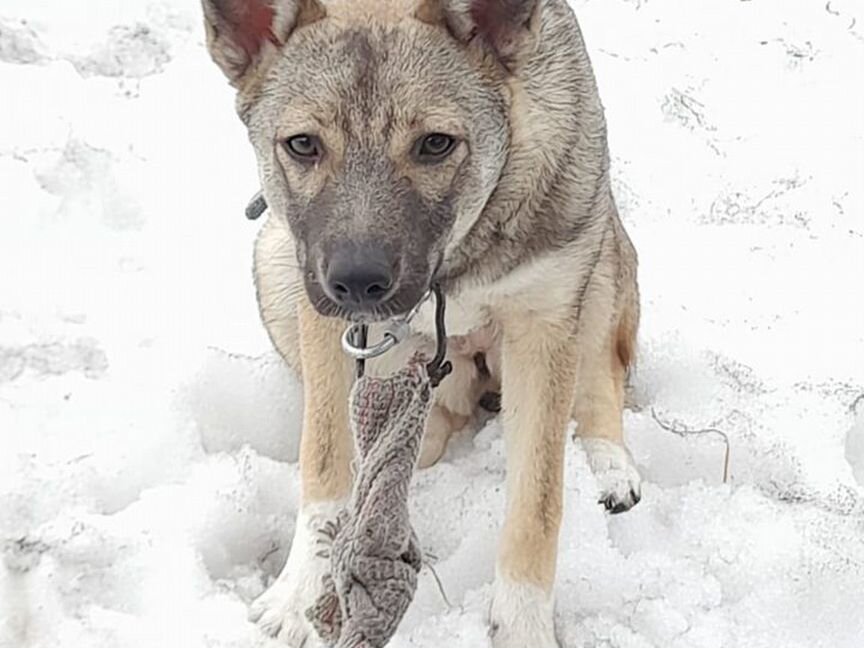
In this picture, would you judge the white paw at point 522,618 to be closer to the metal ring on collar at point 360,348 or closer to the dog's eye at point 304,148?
the metal ring on collar at point 360,348

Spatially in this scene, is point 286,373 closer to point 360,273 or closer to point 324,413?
point 324,413

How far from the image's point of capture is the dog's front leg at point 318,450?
3355mm

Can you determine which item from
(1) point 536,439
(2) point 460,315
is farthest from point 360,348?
(1) point 536,439

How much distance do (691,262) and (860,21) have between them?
7.27 feet

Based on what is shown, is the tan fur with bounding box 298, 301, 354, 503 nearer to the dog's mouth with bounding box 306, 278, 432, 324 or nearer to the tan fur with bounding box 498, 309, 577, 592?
the tan fur with bounding box 498, 309, 577, 592

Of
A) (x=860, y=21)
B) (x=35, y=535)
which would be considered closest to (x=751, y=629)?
(x=35, y=535)

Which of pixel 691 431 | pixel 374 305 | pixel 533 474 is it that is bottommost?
pixel 691 431

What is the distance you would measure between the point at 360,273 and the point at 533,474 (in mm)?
961

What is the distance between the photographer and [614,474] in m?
3.72

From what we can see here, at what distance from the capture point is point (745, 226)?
4.95 metres

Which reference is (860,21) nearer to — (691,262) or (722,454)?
(691,262)

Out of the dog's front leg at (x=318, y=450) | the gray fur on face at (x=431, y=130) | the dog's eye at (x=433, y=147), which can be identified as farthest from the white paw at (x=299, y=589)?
the dog's eye at (x=433, y=147)

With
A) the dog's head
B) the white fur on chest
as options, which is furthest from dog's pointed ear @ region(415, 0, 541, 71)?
the white fur on chest

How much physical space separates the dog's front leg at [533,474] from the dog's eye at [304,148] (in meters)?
0.74
